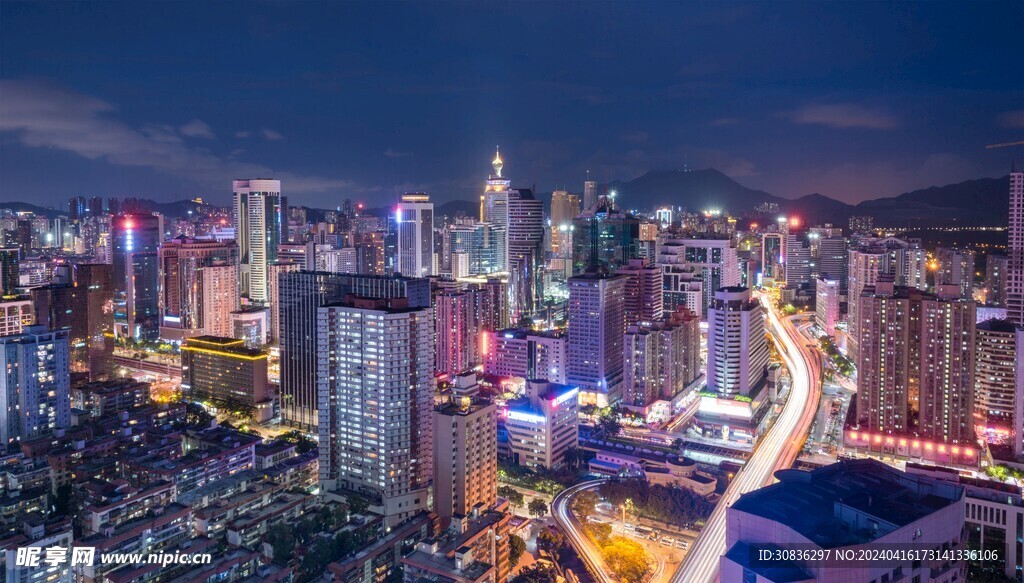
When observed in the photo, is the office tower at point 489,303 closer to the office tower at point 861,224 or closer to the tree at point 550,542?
the tree at point 550,542

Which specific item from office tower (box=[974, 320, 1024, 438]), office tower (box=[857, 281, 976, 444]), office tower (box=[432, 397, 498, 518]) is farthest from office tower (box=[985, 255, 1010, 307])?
office tower (box=[432, 397, 498, 518])

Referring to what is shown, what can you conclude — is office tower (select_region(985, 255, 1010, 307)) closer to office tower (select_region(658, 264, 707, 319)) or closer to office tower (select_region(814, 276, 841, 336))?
office tower (select_region(814, 276, 841, 336))

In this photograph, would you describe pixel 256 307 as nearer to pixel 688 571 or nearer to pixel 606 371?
pixel 606 371

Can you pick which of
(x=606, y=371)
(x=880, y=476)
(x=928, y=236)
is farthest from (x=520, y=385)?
(x=928, y=236)

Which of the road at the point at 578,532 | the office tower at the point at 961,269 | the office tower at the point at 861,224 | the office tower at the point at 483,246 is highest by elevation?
the office tower at the point at 861,224

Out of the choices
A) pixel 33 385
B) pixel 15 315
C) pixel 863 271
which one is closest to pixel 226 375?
pixel 33 385

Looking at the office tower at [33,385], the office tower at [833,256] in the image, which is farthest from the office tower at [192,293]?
the office tower at [833,256]
